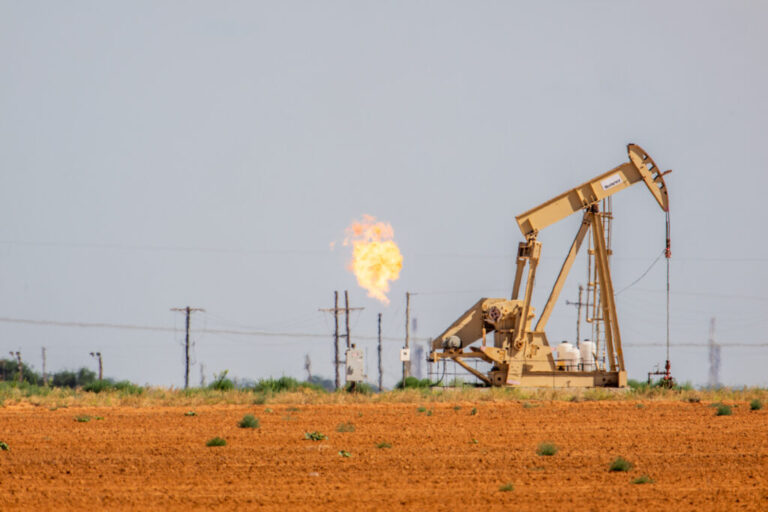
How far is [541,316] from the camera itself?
126 feet

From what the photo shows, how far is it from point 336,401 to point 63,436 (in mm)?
12227

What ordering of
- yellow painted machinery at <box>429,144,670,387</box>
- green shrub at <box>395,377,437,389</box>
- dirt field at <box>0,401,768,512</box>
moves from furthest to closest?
green shrub at <box>395,377,437,389</box> → yellow painted machinery at <box>429,144,670,387</box> → dirt field at <box>0,401,768,512</box>

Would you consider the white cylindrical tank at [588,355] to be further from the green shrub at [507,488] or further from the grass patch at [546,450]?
the green shrub at [507,488]

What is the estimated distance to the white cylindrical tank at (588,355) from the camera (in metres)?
38.8

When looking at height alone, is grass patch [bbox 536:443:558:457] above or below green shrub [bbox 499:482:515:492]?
below

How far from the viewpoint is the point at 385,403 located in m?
33.5

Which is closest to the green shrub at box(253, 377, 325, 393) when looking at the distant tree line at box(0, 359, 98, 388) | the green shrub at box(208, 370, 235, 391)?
the green shrub at box(208, 370, 235, 391)

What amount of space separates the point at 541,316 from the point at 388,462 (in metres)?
21.2

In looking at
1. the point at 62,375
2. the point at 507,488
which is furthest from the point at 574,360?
the point at 62,375

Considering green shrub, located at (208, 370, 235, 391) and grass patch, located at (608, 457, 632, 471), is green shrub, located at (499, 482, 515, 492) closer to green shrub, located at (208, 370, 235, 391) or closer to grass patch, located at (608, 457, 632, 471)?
grass patch, located at (608, 457, 632, 471)

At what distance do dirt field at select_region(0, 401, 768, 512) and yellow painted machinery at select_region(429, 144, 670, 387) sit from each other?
8881mm

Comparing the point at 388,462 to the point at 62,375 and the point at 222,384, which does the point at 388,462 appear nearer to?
the point at 222,384

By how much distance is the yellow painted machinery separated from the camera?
3744 centimetres

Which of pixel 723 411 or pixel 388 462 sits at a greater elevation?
pixel 388 462
